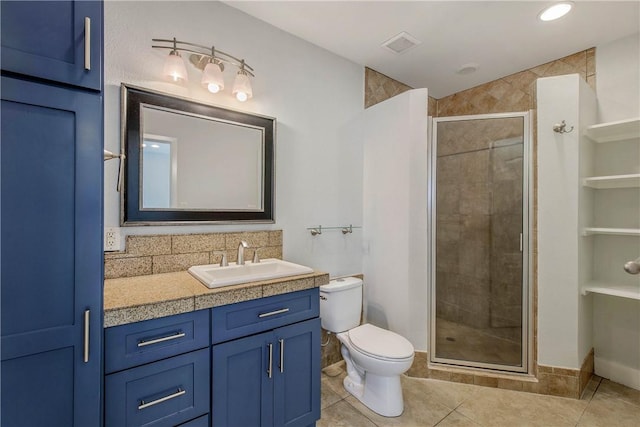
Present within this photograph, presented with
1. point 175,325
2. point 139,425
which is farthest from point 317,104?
point 139,425

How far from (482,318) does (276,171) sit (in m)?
2.13

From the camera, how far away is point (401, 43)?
2.23 meters

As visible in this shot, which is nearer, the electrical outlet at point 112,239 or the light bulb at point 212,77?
the electrical outlet at point 112,239

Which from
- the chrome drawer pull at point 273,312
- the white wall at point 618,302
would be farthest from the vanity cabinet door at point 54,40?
the white wall at point 618,302

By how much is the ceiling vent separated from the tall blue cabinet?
190cm

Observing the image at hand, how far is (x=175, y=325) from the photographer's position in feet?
3.76

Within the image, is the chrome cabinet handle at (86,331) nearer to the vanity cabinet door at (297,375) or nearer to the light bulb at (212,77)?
the vanity cabinet door at (297,375)

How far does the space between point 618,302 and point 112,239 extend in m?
3.42

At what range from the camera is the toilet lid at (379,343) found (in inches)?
69.5

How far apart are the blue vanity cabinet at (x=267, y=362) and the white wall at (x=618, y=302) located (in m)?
2.30

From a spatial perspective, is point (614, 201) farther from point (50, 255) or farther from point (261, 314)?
point (50, 255)

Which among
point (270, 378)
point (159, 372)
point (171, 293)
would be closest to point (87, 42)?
point (171, 293)

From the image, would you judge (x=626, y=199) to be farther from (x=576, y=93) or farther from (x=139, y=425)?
(x=139, y=425)

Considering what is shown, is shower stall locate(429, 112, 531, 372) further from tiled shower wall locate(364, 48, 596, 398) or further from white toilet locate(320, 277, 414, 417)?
white toilet locate(320, 277, 414, 417)
